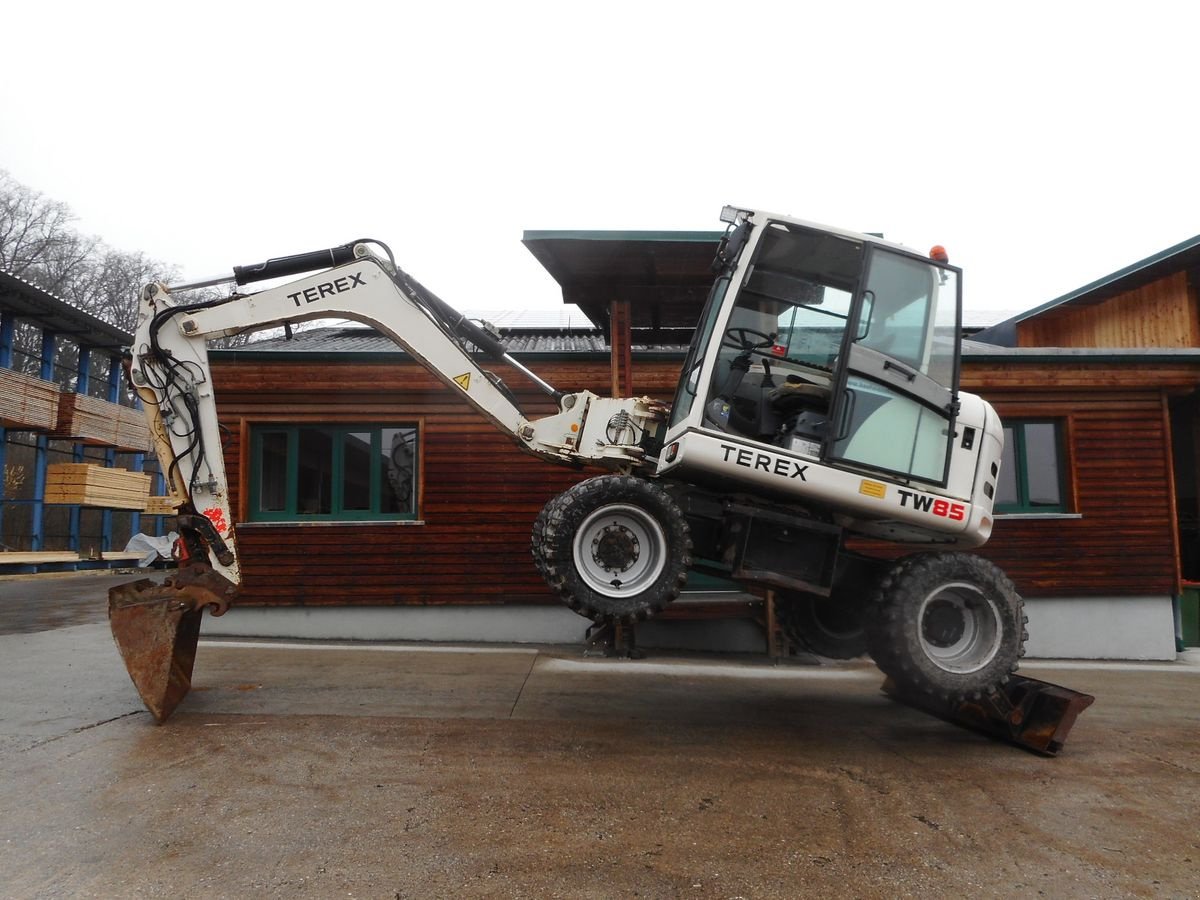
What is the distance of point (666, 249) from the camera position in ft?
26.7

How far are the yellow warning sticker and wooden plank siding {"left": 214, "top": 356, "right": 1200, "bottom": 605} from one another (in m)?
5.06

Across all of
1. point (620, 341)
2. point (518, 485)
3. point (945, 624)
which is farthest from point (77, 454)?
point (945, 624)

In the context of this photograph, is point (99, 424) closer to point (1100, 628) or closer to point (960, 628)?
point (960, 628)

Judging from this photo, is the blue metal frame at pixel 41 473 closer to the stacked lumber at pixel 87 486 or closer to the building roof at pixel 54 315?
the stacked lumber at pixel 87 486

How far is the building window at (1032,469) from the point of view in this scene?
10.3 meters

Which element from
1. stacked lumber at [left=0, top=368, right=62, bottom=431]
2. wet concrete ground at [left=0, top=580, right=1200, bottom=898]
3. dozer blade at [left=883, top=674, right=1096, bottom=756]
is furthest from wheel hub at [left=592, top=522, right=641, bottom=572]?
stacked lumber at [left=0, top=368, right=62, bottom=431]

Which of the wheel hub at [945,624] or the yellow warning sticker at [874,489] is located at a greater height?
the yellow warning sticker at [874,489]

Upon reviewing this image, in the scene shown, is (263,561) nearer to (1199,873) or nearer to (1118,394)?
(1199,873)

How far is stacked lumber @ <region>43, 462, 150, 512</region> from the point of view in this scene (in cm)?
2192

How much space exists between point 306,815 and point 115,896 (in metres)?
0.96

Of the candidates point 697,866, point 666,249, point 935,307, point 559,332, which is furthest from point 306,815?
point 559,332

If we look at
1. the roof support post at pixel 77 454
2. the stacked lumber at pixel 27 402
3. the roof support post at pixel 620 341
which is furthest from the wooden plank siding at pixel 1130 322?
the roof support post at pixel 77 454

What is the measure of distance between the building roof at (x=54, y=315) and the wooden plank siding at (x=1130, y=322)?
895 inches

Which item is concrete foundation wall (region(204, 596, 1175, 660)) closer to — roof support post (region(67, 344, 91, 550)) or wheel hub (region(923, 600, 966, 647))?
wheel hub (region(923, 600, 966, 647))
